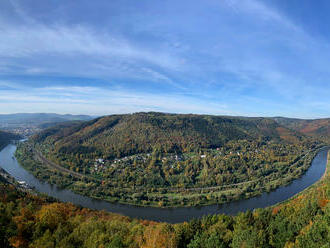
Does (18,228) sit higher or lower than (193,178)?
higher

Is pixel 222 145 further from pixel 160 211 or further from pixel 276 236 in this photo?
pixel 276 236

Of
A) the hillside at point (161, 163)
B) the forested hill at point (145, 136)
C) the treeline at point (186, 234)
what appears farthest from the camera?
the forested hill at point (145, 136)

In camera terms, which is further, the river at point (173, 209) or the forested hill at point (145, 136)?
the forested hill at point (145, 136)

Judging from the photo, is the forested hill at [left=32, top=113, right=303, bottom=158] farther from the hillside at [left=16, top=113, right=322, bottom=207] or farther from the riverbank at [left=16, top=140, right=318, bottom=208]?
the riverbank at [left=16, top=140, right=318, bottom=208]

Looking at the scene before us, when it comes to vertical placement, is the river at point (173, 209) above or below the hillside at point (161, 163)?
below

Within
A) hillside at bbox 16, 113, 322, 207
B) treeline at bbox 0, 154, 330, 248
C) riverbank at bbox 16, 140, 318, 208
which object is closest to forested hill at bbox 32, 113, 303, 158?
hillside at bbox 16, 113, 322, 207

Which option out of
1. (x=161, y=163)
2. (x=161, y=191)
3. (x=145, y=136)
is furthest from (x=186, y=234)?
(x=145, y=136)

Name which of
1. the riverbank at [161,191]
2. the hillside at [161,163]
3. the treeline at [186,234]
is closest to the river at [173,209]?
the riverbank at [161,191]

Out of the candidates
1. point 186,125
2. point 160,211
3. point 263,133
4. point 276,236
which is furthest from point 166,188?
point 263,133

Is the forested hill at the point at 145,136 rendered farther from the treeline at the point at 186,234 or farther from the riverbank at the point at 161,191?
the treeline at the point at 186,234
